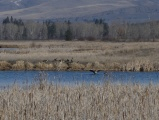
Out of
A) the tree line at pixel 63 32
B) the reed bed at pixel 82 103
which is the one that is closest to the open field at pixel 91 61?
the reed bed at pixel 82 103

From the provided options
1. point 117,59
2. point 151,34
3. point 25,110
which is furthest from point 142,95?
point 151,34

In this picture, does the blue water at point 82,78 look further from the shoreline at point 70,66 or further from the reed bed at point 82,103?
the shoreline at point 70,66

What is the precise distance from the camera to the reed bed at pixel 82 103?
12750 mm

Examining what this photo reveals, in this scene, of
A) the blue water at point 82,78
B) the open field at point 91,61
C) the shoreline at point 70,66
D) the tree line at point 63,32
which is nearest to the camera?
the blue water at point 82,78

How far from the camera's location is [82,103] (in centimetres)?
1424

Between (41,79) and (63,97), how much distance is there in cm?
347

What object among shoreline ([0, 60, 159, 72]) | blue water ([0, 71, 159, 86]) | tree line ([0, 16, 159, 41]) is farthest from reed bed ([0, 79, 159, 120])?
tree line ([0, 16, 159, 41])

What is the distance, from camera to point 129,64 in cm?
4116

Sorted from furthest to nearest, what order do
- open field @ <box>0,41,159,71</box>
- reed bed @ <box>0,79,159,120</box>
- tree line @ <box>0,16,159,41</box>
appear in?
1. tree line @ <box>0,16,159,41</box>
2. open field @ <box>0,41,159,71</box>
3. reed bed @ <box>0,79,159,120</box>

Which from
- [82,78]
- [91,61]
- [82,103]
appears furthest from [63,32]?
[82,103]

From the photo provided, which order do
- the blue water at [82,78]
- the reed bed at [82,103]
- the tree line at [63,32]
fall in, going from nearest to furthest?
the reed bed at [82,103] < the blue water at [82,78] < the tree line at [63,32]

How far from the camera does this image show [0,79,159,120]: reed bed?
41.8 ft

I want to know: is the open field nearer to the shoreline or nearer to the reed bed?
the shoreline

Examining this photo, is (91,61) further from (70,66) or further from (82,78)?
(82,78)
